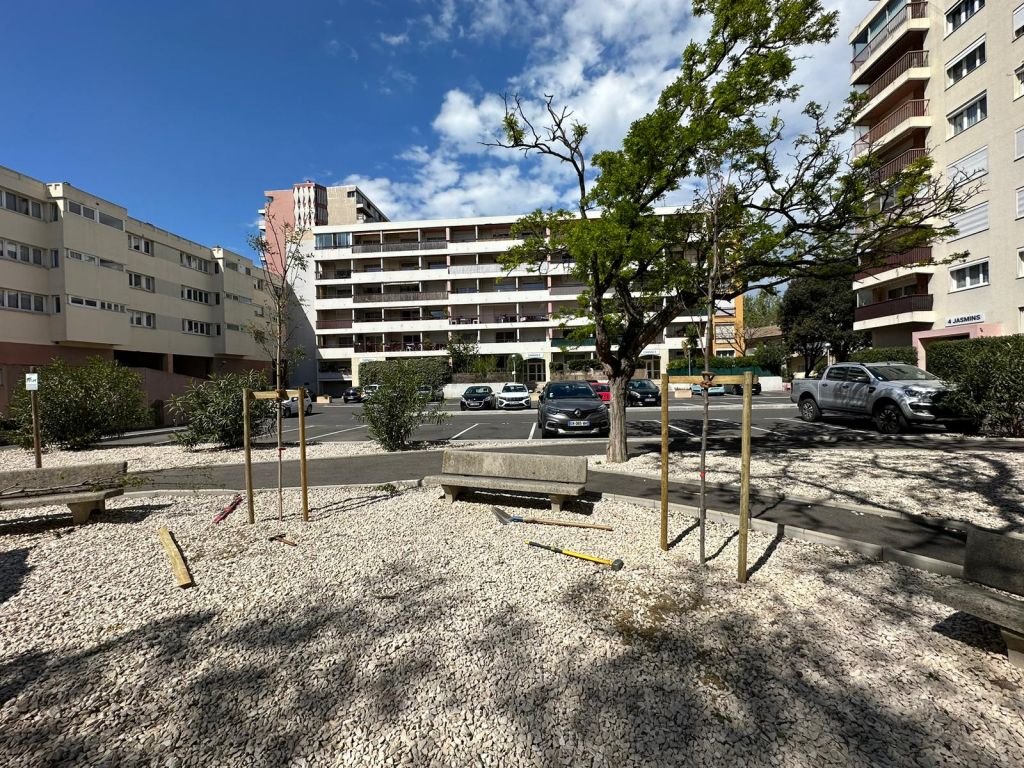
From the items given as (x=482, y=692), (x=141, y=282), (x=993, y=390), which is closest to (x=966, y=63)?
(x=993, y=390)

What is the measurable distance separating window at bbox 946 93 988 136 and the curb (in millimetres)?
26721

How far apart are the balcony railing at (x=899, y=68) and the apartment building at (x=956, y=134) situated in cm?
5

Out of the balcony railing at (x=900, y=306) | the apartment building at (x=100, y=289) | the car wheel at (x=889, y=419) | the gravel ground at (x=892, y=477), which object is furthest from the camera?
the balcony railing at (x=900, y=306)

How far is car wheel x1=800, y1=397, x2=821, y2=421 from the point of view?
562 inches

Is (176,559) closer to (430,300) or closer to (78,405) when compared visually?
(78,405)

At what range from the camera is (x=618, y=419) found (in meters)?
8.71

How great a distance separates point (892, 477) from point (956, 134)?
25021 millimetres

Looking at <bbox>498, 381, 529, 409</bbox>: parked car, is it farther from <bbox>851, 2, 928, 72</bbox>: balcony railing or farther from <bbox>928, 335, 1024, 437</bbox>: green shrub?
<bbox>851, 2, 928, 72</bbox>: balcony railing

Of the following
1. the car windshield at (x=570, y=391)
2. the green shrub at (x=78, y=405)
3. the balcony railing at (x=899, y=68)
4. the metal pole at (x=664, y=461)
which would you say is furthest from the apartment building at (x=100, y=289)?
the balcony railing at (x=899, y=68)

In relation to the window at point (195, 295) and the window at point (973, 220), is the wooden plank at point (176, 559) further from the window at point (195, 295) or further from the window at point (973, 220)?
the window at point (195, 295)

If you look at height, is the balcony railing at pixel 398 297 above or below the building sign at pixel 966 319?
above

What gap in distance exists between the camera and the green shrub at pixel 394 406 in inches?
427

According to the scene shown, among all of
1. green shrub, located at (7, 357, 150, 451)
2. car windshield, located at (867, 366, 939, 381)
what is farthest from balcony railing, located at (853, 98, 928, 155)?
green shrub, located at (7, 357, 150, 451)

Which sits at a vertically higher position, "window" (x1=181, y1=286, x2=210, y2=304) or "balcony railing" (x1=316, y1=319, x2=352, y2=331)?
"window" (x1=181, y1=286, x2=210, y2=304)
